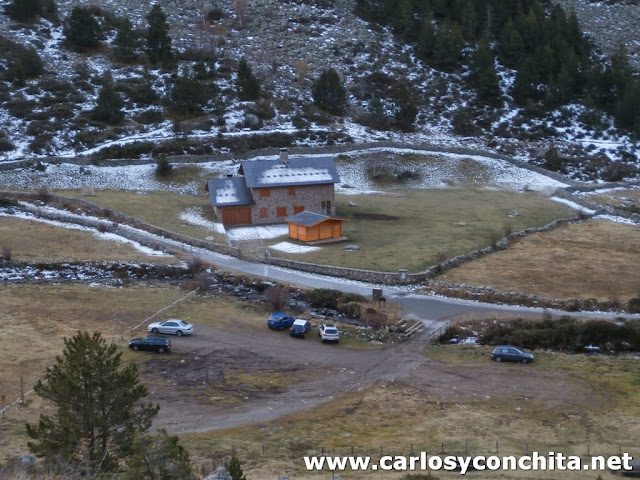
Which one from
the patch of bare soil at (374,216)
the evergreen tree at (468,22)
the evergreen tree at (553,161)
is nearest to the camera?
the patch of bare soil at (374,216)

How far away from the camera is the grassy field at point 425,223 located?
45.6m

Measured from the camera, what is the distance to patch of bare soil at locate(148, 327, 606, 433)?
1005 inches

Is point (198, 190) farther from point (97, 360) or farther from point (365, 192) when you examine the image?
point (97, 360)

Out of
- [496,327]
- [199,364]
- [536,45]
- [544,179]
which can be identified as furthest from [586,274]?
[536,45]

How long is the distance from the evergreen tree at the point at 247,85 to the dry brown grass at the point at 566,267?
37.4 m

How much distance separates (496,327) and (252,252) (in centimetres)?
1774

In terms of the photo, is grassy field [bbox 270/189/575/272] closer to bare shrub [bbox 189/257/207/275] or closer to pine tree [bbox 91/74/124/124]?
bare shrub [bbox 189/257/207/275]

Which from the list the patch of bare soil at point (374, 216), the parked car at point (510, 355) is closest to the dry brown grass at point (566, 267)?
the parked car at point (510, 355)

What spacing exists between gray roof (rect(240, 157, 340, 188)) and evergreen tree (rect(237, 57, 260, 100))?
2336 centimetres

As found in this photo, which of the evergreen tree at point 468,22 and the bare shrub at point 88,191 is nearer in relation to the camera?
the bare shrub at point 88,191

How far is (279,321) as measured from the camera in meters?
34.1

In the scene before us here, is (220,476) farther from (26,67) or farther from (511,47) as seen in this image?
(511,47)

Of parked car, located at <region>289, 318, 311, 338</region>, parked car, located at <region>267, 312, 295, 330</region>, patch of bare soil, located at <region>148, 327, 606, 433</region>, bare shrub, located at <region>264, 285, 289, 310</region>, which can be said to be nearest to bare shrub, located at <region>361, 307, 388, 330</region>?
patch of bare soil, located at <region>148, 327, 606, 433</region>

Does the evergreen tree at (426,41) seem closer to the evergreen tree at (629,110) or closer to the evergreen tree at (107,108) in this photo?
the evergreen tree at (629,110)
